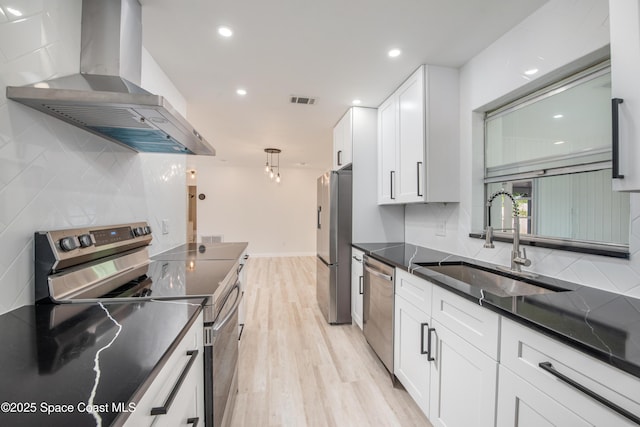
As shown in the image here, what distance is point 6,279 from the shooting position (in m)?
0.88

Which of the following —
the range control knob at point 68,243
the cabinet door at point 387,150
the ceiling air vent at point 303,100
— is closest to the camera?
the range control knob at point 68,243

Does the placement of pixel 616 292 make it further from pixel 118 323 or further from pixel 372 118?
pixel 372 118

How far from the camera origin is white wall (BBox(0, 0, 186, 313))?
0.89 meters

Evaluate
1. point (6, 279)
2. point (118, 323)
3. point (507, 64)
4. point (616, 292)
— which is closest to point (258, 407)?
point (118, 323)

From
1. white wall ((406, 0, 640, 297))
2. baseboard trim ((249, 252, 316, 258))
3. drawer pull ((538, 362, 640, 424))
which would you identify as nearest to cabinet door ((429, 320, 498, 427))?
drawer pull ((538, 362, 640, 424))

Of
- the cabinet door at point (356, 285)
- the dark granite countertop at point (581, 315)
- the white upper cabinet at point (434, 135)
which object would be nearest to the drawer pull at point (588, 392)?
the dark granite countertop at point (581, 315)

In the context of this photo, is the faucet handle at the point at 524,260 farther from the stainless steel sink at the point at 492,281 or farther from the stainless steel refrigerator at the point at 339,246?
the stainless steel refrigerator at the point at 339,246

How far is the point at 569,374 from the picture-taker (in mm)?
765

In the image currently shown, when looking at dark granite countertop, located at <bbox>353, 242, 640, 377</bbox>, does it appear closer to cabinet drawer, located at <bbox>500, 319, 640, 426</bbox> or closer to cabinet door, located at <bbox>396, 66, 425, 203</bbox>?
cabinet drawer, located at <bbox>500, 319, 640, 426</bbox>

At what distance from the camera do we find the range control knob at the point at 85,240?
1.13m

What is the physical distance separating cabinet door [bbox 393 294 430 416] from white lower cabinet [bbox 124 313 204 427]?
1.17 m

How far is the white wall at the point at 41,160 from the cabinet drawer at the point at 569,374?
1.79 meters

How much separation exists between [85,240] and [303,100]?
2.20 m

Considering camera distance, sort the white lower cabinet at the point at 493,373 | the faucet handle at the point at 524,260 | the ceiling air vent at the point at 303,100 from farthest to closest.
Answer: the ceiling air vent at the point at 303,100 → the faucet handle at the point at 524,260 → the white lower cabinet at the point at 493,373
